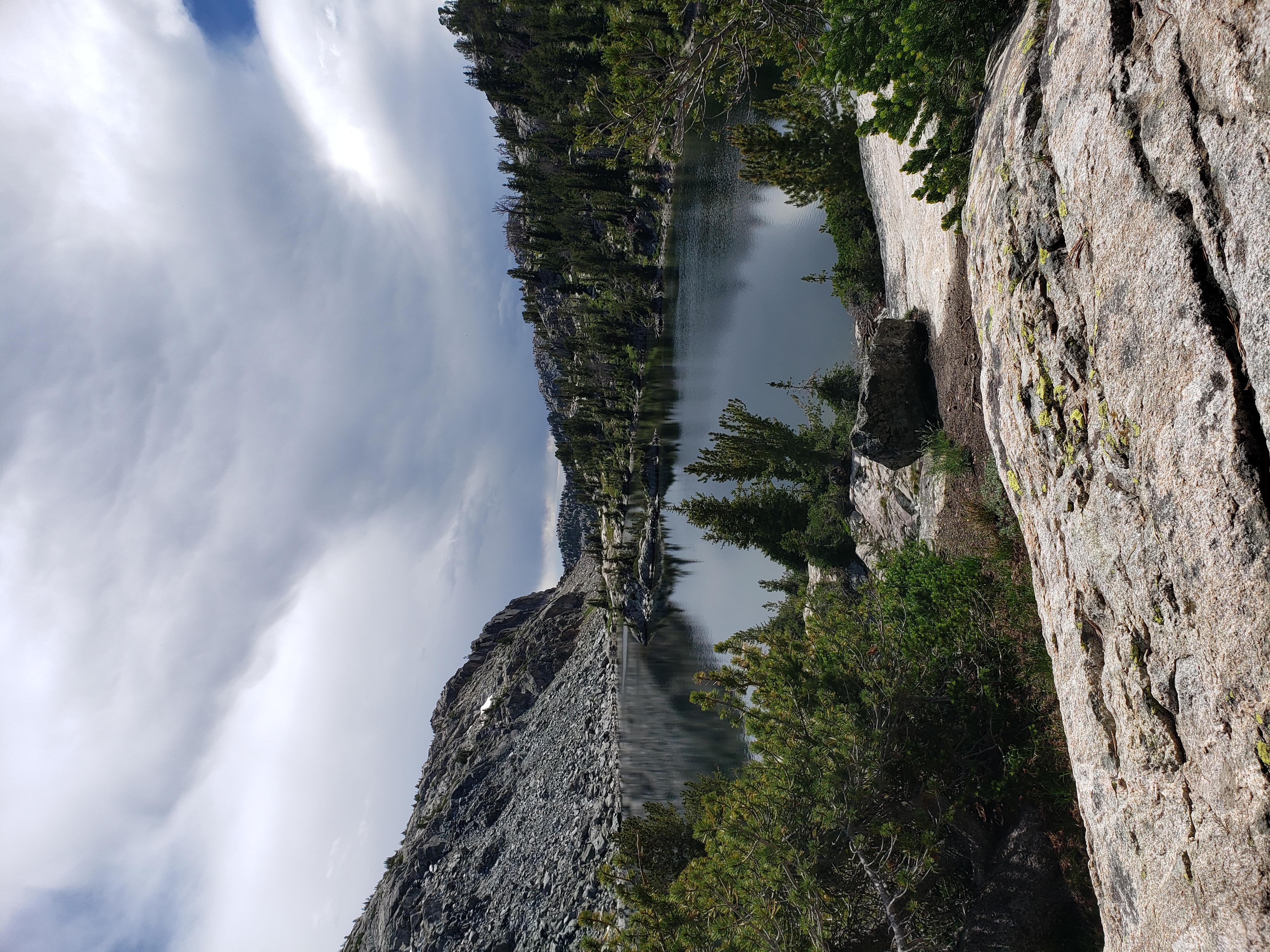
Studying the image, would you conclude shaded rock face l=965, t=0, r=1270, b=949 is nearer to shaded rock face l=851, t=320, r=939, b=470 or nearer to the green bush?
the green bush

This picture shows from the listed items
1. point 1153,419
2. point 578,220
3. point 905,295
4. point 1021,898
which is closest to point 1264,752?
point 1153,419

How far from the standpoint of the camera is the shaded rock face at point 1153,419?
2.87 m

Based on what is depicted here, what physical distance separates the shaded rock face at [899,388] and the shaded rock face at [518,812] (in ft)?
53.1

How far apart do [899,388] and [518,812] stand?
25435mm

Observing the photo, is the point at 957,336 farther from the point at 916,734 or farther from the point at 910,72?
the point at 916,734

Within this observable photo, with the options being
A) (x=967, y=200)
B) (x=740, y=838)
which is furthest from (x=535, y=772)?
(x=967, y=200)

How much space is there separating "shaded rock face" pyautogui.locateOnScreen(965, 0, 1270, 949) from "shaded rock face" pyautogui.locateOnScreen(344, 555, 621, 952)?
58.9 ft

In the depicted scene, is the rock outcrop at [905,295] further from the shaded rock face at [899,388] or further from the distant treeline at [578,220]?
the distant treeline at [578,220]

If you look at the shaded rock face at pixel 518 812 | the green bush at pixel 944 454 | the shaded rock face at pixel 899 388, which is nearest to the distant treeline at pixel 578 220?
the shaded rock face at pixel 518 812

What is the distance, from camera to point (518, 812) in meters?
27.0

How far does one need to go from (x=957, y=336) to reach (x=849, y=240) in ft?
23.1

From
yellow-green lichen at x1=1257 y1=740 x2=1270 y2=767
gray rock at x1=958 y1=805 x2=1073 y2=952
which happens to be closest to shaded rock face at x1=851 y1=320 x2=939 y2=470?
gray rock at x1=958 y1=805 x2=1073 y2=952

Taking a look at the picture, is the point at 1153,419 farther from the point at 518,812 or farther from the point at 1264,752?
the point at 518,812

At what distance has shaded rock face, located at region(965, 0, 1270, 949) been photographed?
9.41 ft
